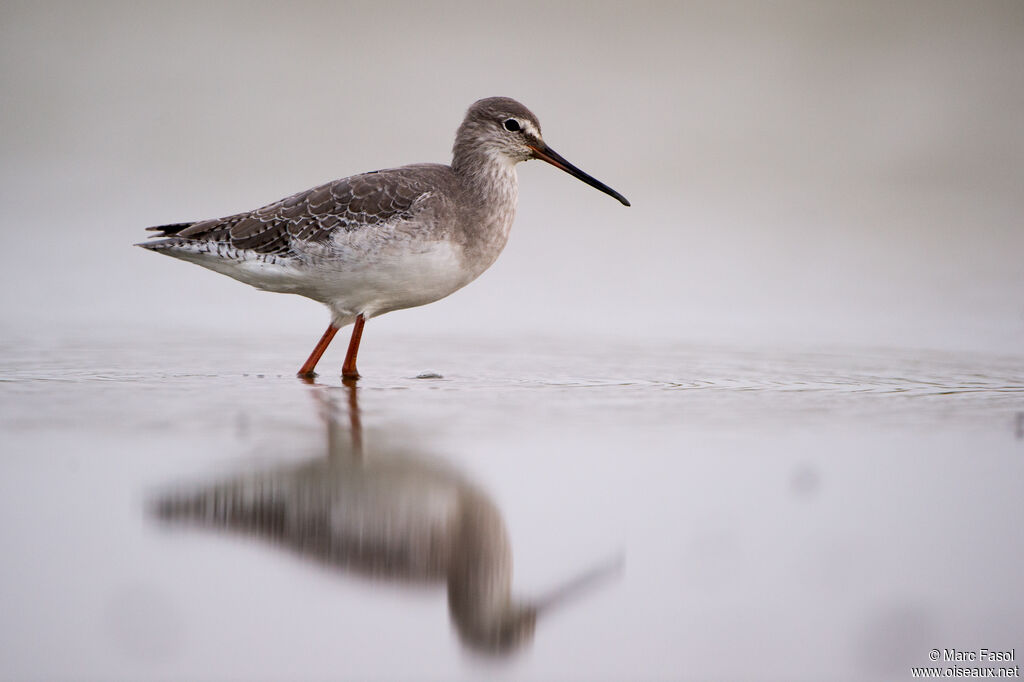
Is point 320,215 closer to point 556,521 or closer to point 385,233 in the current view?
point 385,233

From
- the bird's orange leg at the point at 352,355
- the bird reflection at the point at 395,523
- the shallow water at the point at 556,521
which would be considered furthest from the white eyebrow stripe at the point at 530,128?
the bird reflection at the point at 395,523

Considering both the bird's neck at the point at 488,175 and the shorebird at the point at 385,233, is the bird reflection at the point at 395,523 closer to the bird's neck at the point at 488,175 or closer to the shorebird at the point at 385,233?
the shorebird at the point at 385,233

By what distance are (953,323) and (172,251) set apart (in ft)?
20.5

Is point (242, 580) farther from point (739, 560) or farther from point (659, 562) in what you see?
point (739, 560)

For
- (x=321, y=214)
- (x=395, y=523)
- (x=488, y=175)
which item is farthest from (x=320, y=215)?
(x=395, y=523)

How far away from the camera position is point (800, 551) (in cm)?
337

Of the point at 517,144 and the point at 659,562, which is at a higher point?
the point at 517,144

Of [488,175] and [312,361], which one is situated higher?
[488,175]

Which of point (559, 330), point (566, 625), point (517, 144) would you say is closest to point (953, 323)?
point (559, 330)

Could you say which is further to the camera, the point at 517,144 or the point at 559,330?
the point at 559,330

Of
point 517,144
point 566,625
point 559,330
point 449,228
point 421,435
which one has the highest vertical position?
point 517,144

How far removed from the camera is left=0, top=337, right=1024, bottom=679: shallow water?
8.86ft

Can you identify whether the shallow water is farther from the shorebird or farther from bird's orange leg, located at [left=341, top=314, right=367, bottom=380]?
the shorebird

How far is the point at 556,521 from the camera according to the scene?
3.67m
